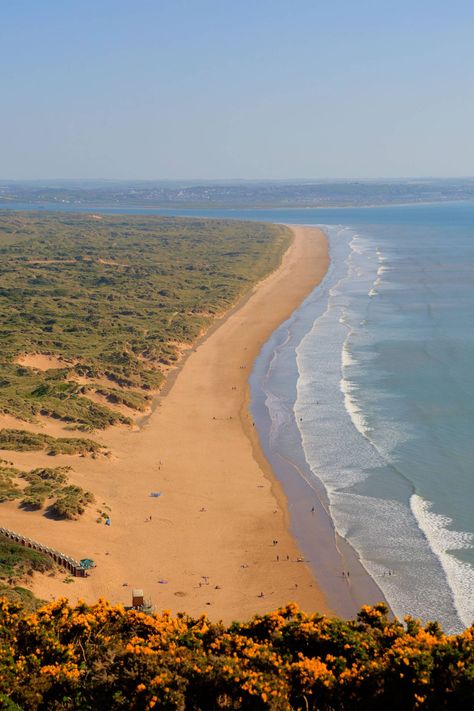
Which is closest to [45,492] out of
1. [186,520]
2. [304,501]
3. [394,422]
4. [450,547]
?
[186,520]

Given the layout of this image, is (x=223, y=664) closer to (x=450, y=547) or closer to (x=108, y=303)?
(x=450, y=547)

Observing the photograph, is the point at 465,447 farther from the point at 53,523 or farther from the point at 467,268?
the point at 467,268

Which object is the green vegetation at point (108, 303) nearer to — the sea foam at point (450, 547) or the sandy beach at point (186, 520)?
the sandy beach at point (186, 520)

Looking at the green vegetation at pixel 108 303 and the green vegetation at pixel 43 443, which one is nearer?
the green vegetation at pixel 43 443

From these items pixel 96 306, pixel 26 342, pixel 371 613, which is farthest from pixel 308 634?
pixel 96 306

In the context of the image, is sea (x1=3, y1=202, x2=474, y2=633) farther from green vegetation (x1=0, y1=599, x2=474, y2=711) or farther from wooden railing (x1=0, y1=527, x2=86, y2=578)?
wooden railing (x1=0, y1=527, x2=86, y2=578)

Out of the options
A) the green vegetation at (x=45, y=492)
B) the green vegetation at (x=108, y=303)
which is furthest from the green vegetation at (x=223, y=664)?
the green vegetation at (x=108, y=303)

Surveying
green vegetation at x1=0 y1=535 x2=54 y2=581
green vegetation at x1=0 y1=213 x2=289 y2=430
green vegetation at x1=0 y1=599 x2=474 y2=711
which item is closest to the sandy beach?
green vegetation at x1=0 y1=535 x2=54 y2=581
